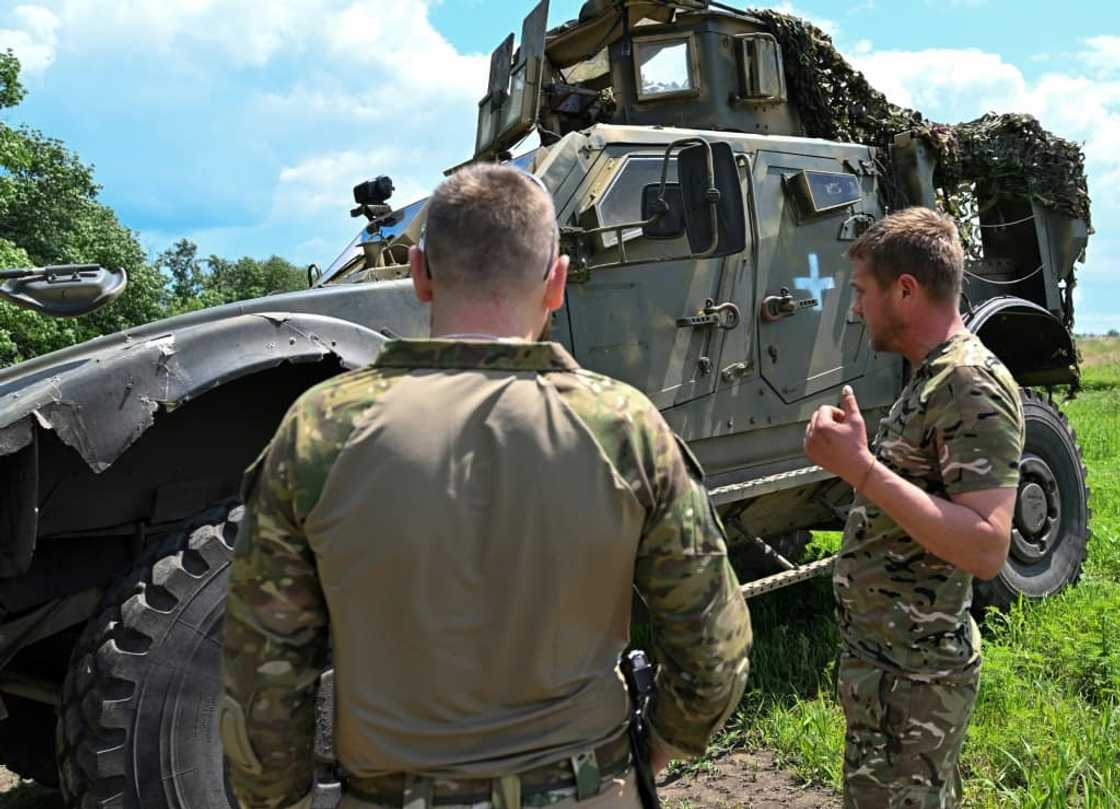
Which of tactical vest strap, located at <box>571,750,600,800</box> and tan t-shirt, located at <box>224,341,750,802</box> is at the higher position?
tan t-shirt, located at <box>224,341,750,802</box>

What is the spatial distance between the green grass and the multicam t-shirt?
3.96 feet

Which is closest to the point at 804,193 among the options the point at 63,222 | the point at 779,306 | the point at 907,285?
the point at 779,306

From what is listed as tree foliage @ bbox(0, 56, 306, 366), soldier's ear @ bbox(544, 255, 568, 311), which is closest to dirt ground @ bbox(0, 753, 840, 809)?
soldier's ear @ bbox(544, 255, 568, 311)

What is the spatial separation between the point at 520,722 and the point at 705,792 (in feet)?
8.12

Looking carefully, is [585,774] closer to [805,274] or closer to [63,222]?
[805,274]

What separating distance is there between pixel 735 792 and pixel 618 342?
1644 millimetres

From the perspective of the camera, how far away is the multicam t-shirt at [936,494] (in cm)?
202

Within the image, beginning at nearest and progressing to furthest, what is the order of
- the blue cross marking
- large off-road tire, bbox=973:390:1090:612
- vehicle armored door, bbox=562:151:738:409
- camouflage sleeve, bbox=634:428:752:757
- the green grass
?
camouflage sleeve, bbox=634:428:752:757 → the green grass → vehicle armored door, bbox=562:151:738:409 → the blue cross marking → large off-road tire, bbox=973:390:1090:612

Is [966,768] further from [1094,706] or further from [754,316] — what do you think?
[754,316]

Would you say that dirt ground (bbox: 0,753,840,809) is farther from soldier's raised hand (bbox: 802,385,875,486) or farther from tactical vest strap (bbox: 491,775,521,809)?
tactical vest strap (bbox: 491,775,521,809)

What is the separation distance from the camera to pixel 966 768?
11.2ft

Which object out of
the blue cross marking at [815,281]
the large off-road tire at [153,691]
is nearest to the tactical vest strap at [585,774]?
the large off-road tire at [153,691]

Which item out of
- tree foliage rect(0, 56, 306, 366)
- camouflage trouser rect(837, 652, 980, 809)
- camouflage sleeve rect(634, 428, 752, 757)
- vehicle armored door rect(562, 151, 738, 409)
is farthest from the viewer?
tree foliage rect(0, 56, 306, 366)

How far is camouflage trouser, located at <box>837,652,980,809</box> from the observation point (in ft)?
6.99
